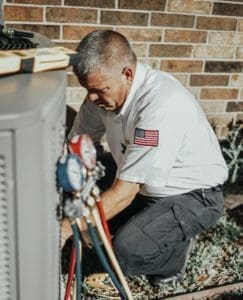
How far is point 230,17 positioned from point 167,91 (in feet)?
4.01

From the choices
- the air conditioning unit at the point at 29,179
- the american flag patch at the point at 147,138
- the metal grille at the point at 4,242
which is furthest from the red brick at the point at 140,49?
the metal grille at the point at 4,242

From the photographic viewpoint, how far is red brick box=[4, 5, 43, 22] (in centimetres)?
258

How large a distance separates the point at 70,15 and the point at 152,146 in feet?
3.68

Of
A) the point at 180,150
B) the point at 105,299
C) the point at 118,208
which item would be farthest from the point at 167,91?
the point at 105,299

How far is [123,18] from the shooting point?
9.21ft

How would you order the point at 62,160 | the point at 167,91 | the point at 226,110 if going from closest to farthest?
the point at 62,160, the point at 167,91, the point at 226,110

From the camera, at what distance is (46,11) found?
104 inches

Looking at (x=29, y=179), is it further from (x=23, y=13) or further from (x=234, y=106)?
(x=234, y=106)

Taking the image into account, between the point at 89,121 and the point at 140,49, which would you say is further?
the point at 140,49

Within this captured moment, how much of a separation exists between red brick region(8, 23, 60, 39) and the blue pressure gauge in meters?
1.61

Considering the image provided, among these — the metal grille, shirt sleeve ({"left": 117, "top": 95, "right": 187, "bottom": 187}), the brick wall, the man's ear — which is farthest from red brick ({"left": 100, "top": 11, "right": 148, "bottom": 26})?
the metal grille

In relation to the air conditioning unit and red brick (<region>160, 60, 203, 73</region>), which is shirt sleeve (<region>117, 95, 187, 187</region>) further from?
red brick (<region>160, 60, 203, 73</region>)

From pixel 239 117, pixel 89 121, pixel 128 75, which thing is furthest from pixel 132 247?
pixel 239 117

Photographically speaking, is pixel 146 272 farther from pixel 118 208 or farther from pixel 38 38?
pixel 38 38
